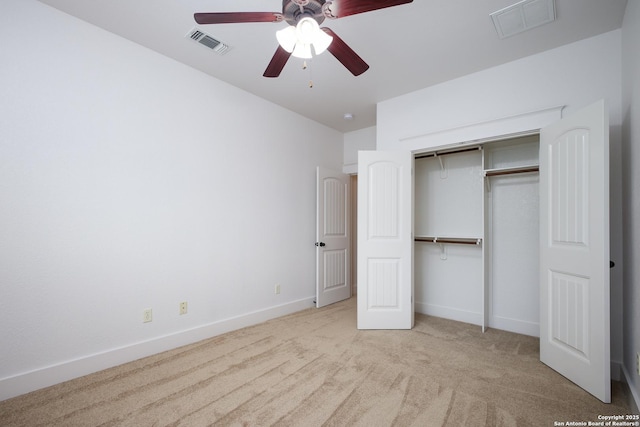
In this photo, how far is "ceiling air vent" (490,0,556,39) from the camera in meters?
2.14

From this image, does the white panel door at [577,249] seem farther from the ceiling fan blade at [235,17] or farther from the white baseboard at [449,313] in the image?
the ceiling fan blade at [235,17]

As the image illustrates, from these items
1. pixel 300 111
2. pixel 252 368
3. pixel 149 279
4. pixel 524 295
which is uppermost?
pixel 300 111

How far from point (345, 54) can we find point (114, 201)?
2253 millimetres

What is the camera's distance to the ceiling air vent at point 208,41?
8.21 ft

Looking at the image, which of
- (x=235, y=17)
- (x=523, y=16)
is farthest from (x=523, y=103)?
(x=235, y=17)

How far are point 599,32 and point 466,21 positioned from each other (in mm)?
1197

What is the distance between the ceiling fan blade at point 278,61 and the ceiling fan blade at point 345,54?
0.95 feet

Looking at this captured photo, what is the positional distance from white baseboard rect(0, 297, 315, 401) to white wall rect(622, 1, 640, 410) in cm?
335

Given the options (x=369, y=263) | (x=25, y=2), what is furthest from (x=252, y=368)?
(x=25, y=2)

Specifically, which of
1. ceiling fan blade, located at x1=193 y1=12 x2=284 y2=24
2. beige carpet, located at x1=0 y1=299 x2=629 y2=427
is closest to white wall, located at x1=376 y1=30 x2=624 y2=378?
beige carpet, located at x1=0 y1=299 x2=629 y2=427

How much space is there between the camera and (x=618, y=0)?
2090 millimetres

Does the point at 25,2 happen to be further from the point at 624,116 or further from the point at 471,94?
the point at 624,116

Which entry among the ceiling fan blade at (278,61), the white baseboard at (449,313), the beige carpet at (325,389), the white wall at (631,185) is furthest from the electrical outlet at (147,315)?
the white wall at (631,185)

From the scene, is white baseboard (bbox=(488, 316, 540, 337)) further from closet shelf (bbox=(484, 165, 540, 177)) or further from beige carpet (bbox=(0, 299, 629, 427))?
closet shelf (bbox=(484, 165, 540, 177))
